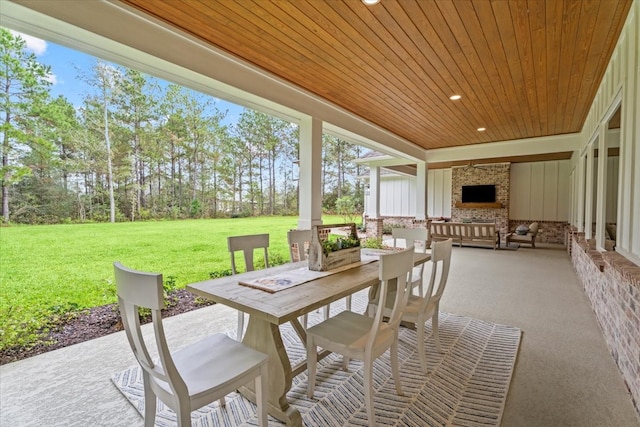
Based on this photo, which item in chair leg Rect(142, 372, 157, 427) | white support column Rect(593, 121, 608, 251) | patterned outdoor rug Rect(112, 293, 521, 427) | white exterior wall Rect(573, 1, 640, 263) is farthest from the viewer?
white support column Rect(593, 121, 608, 251)

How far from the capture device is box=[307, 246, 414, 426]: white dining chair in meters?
1.61

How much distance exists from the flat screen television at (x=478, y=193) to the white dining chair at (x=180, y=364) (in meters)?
10.5

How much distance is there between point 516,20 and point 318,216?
9.67 ft

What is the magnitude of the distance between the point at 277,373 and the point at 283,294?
0.50 metres

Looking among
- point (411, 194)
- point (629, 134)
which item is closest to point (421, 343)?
point (629, 134)

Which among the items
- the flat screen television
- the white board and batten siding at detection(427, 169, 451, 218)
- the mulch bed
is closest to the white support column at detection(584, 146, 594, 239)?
the flat screen television

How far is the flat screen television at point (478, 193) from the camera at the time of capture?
9875 mm

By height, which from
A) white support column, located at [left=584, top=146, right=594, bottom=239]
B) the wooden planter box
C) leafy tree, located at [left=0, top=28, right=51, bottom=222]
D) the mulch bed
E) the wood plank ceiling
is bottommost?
the mulch bed

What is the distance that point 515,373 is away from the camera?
2164 millimetres

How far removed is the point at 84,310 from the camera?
313cm

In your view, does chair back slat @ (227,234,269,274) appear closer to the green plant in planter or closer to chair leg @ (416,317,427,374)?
the green plant in planter

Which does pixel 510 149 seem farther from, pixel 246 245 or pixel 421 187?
pixel 246 245

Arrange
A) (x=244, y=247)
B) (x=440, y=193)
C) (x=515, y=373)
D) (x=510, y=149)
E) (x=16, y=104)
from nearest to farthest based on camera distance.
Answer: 1. (x=515, y=373)
2. (x=244, y=247)
3. (x=16, y=104)
4. (x=510, y=149)
5. (x=440, y=193)

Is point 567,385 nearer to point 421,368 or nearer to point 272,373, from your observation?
point 421,368
